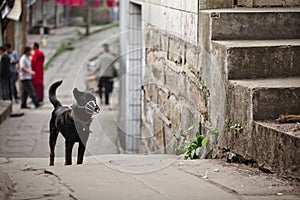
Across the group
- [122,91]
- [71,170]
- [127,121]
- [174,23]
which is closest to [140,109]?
[127,121]

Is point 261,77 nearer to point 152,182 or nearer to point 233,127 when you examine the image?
point 233,127

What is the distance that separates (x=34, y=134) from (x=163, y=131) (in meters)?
5.88

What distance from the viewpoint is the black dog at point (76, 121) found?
756 cm

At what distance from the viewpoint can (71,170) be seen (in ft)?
20.6

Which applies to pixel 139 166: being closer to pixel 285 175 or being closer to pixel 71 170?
pixel 71 170

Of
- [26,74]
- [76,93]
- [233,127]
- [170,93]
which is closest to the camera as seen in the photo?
[233,127]

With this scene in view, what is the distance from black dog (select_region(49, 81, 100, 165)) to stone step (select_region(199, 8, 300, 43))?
139cm

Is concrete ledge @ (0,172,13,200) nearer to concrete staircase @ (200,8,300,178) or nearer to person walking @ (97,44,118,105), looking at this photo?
concrete staircase @ (200,8,300,178)

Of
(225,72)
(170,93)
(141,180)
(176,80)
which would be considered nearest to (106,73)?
(170,93)

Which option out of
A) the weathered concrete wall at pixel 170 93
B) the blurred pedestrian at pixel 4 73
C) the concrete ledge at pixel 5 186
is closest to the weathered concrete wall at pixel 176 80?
the weathered concrete wall at pixel 170 93

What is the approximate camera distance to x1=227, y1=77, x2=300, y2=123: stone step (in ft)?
19.6

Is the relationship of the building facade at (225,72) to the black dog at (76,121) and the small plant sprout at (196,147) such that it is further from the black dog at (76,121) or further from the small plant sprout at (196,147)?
the black dog at (76,121)

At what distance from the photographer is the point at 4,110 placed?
16031mm

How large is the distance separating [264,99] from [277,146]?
58 centimetres
